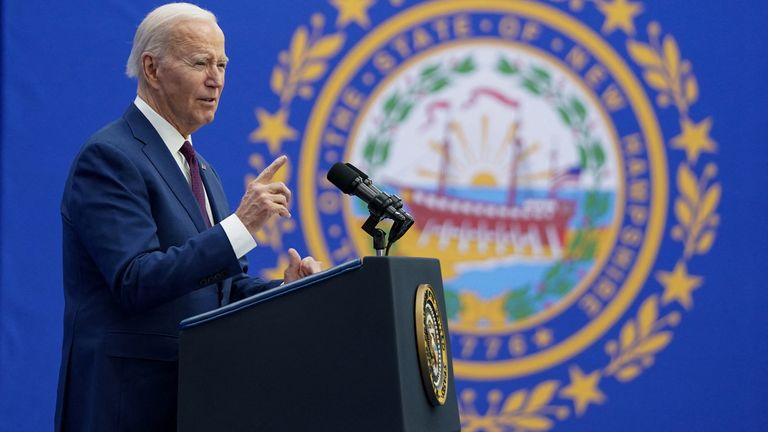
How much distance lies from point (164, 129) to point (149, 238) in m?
0.32

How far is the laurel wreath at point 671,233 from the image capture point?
3605 mm

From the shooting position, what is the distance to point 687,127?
3.71m

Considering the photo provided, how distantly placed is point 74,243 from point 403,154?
195 centimetres

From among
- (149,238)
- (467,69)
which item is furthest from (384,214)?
(467,69)

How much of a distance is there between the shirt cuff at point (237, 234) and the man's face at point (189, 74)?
0.36 meters

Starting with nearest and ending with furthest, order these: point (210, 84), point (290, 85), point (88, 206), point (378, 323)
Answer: point (378, 323) < point (88, 206) < point (210, 84) < point (290, 85)

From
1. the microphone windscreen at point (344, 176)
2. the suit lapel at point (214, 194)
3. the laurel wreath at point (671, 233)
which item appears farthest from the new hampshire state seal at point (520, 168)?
the microphone windscreen at point (344, 176)

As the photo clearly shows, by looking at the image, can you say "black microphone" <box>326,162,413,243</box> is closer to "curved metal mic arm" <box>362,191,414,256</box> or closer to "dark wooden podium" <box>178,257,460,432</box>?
"curved metal mic arm" <box>362,191,414,256</box>

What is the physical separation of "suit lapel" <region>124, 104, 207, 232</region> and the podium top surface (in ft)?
1.10

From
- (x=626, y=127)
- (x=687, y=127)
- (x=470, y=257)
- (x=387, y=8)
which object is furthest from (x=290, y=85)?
(x=687, y=127)

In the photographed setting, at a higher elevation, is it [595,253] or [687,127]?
[687,127]

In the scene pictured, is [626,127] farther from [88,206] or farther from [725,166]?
[88,206]

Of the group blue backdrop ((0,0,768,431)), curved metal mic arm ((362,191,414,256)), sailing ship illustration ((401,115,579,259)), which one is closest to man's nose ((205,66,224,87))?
curved metal mic arm ((362,191,414,256))

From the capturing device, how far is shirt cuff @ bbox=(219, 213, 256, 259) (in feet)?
5.54
